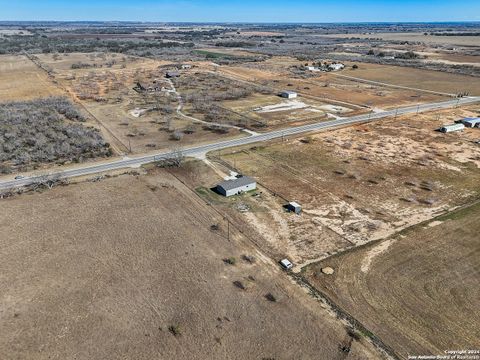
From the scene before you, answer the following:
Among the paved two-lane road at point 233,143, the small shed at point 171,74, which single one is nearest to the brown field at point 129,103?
the small shed at point 171,74

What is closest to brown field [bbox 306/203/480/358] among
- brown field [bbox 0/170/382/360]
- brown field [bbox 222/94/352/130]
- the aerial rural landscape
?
the aerial rural landscape

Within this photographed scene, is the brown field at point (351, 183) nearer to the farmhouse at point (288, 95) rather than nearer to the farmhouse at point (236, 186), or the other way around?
the farmhouse at point (236, 186)

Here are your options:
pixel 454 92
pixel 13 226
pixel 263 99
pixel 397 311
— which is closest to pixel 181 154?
pixel 13 226

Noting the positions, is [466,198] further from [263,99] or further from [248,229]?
[263,99]

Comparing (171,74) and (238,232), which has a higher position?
(238,232)

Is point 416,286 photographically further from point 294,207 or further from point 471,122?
point 471,122

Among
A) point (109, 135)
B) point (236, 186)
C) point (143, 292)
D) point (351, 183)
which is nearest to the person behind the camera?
point (143, 292)

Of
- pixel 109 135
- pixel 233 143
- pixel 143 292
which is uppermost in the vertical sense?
pixel 143 292

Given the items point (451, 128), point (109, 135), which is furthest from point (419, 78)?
point (109, 135)
